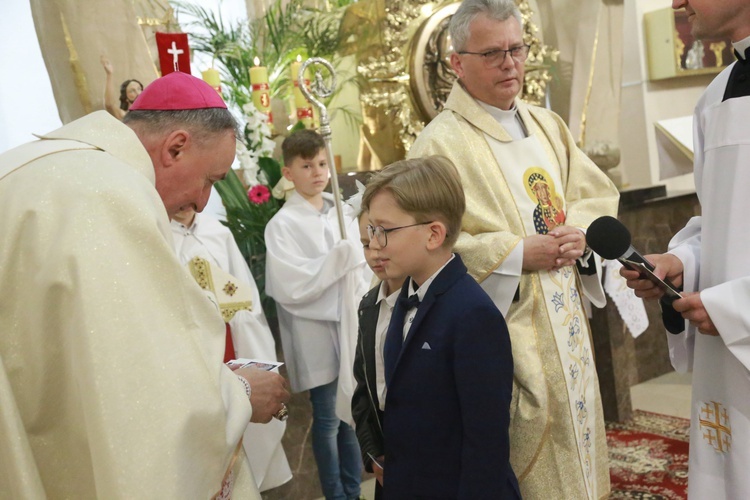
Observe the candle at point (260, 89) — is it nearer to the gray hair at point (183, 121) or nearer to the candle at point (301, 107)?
the candle at point (301, 107)

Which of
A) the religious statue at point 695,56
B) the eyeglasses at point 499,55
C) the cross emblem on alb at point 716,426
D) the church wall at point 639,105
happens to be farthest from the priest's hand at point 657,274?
the religious statue at point 695,56

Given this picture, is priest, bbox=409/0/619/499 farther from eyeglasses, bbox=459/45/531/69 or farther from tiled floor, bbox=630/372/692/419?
tiled floor, bbox=630/372/692/419

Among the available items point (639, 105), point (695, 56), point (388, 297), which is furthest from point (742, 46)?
point (695, 56)

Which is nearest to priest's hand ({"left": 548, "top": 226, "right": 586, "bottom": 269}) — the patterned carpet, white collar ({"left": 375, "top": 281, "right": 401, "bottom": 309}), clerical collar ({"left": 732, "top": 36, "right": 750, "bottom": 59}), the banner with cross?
white collar ({"left": 375, "top": 281, "right": 401, "bottom": 309})

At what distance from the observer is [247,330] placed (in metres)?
3.98

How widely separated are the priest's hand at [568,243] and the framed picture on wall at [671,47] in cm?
580

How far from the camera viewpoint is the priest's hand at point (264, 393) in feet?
6.54

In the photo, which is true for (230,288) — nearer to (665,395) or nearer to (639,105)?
(665,395)

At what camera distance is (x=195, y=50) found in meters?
5.34

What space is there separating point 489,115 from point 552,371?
1.00 meters

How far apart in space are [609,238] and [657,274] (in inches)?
10.3

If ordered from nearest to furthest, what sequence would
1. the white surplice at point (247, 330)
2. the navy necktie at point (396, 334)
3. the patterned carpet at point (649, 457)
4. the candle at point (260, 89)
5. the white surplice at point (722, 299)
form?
the white surplice at point (722, 299), the navy necktie at point (396, 334), the white surplice at point (247, 330), the patterned carpet at point (649, 457), the candle at point (260, 89)

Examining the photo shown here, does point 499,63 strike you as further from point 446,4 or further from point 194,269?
point 446,4

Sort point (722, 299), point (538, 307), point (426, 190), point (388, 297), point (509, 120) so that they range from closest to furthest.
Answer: point (722, 299)
point (426, 190)
point (388, 297)
point (538, 307)
point (509, 120)
